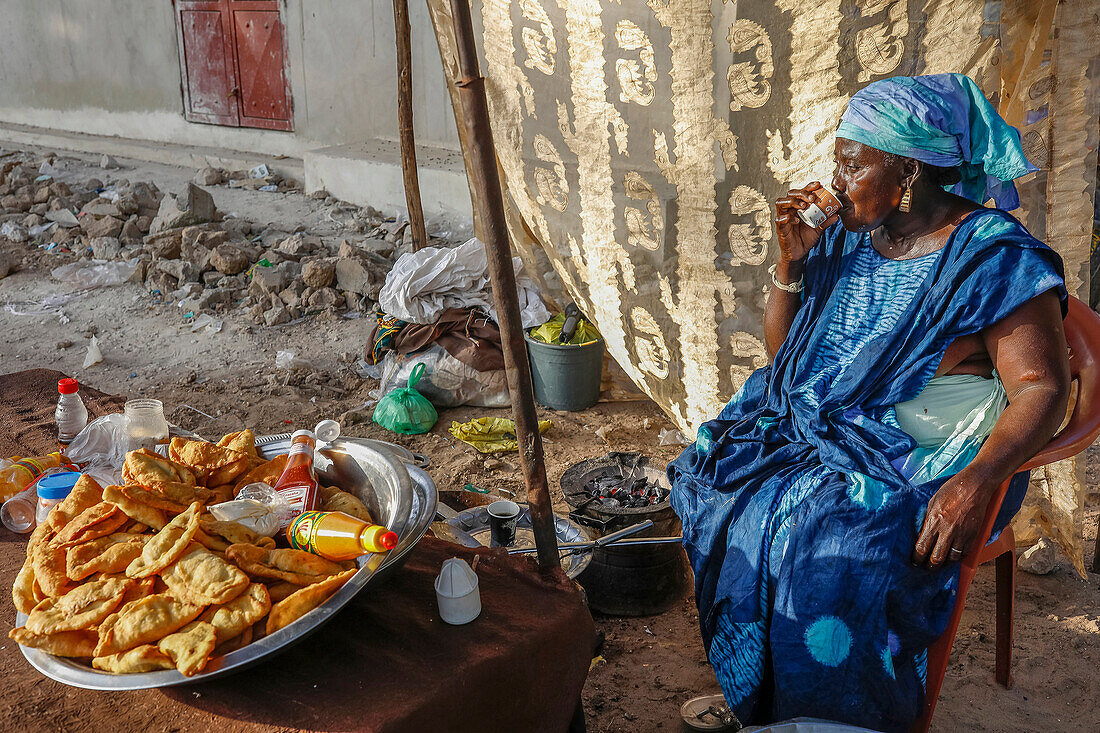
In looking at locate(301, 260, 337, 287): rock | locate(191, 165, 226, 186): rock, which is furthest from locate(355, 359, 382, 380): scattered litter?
locate(191, 165, 226, 186): rock

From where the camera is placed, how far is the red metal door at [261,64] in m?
8.99

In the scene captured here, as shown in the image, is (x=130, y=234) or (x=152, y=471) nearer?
(x=152, y=471)

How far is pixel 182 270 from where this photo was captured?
19.9 feet

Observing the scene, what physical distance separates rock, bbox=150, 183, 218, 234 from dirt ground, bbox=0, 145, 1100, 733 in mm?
587

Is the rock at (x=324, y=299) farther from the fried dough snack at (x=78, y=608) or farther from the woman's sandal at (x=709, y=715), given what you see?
the fried dough snack at (x=78, y=608)

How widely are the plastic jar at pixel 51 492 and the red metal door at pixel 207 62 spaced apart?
28.7 feet

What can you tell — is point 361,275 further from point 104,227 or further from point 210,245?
point 104,227

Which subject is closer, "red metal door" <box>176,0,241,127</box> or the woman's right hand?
the woman's right hand

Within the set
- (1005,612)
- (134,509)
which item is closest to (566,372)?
(1005,612)

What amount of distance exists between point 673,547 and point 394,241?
4302 mm

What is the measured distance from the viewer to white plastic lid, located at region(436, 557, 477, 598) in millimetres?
1537

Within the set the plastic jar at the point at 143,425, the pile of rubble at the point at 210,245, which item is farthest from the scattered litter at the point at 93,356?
the plastic jar at the point at 143,425

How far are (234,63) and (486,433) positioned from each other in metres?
7.28

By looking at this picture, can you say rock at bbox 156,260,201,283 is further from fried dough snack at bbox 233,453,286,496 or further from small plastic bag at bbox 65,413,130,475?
fried dough snack at bbox 233,453,286,496
